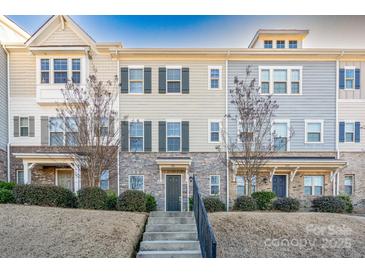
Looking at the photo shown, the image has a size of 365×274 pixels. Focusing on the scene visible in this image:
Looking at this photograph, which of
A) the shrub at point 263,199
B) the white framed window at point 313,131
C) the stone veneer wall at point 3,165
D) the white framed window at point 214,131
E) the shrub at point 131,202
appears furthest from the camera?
the white framed window at point 313,131

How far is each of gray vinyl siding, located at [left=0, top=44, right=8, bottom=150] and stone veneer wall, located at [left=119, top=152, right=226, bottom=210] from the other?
3858mm

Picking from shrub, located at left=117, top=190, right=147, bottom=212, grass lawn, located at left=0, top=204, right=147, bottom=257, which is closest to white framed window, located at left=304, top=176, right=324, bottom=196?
shrub, located at left=117, top=190, right=147, bottom=212

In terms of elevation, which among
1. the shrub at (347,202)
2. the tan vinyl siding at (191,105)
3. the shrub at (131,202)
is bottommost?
the shrub at (347,202)

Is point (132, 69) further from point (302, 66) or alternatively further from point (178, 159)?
point (302, 66)

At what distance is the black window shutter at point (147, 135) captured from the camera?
10930 mm

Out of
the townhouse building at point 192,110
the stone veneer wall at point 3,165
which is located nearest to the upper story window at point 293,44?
the townhouse building at point 192,110

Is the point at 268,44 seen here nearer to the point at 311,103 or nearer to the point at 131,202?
the point at 311,103

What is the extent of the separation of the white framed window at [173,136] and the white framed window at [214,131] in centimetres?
106

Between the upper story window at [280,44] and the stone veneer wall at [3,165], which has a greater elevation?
the upper story window at [280,44]

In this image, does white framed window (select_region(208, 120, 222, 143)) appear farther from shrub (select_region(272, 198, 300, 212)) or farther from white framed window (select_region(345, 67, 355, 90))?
white framed window (select_region(345, 67, 355, 90))

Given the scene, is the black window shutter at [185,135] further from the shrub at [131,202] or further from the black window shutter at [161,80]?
the shrub at [131,202]

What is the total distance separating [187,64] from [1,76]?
20.2ft

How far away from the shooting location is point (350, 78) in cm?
1108
